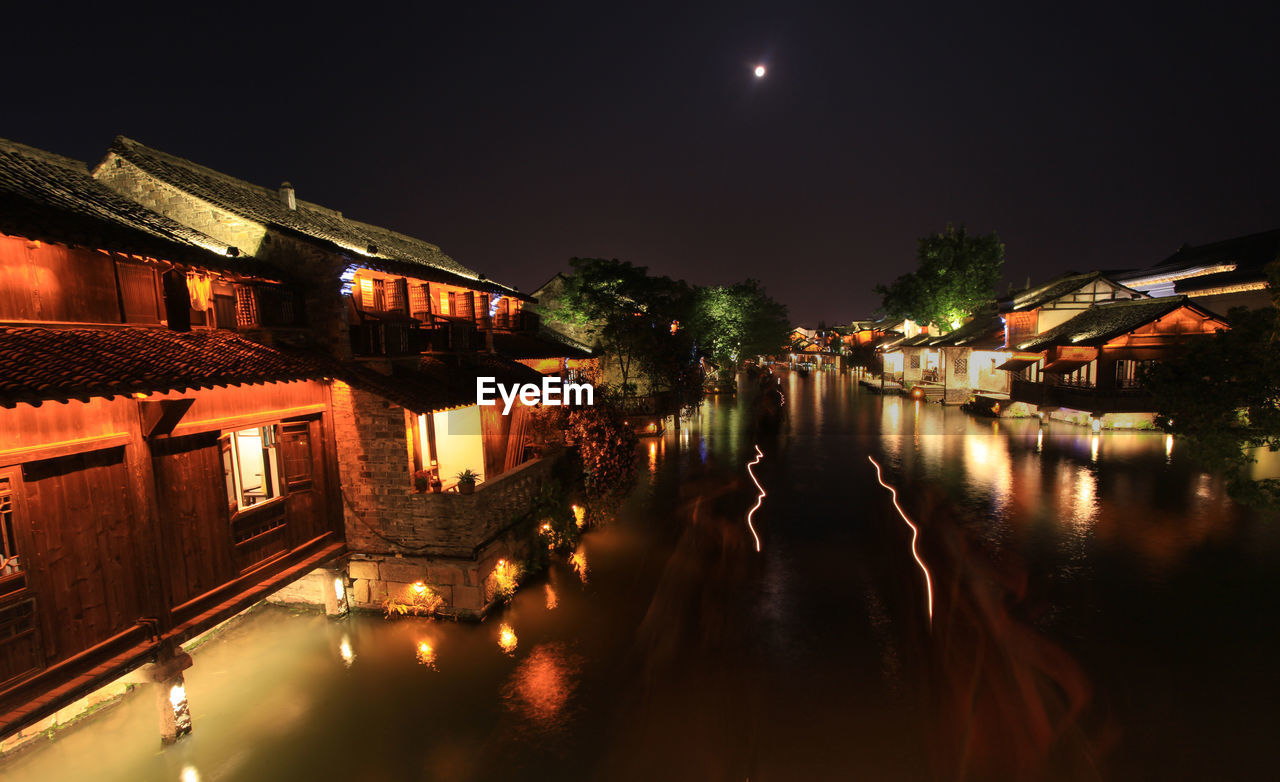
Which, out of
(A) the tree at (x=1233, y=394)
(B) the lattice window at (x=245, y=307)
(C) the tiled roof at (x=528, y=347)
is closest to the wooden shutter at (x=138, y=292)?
(B) the lattice window at (x=245, y=307)

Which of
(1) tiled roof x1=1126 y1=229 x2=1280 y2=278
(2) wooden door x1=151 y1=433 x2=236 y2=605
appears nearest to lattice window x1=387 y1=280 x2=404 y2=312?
(2) wooden door x1=151 y1=433 x2=236 y2=605

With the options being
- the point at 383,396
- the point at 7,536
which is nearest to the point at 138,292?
the point at 383,396

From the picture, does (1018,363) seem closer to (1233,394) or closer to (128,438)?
(1233,394)

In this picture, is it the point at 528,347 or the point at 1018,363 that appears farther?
the point at 1018,363

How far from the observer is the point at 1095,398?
27469 millimetres

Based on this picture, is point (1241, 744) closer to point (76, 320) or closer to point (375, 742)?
point (375, 742)

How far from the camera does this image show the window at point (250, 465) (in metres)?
10.1

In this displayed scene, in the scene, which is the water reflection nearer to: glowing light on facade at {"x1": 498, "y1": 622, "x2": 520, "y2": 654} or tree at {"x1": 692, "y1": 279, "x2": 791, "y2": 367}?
glowing light on facade at {"x1": 498, "y1": 622, "x2": 520, "y2": 654}

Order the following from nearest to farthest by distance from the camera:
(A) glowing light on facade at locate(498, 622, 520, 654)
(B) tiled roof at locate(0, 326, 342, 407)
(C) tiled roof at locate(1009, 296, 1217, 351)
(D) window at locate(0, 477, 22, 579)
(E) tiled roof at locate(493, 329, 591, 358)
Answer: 1. (B) tiled roof at locate(0, 326, 342, 407)
2. (D) window at locate(0, 477, 22, 579)
3. (A) glowing light on facade at locate(498, 622, 520, 654)
4. (E) tiled roof at locate(493, 329, 591, 358)
5. (C) tiled roof at locate(1009, 296, 1217, 351)

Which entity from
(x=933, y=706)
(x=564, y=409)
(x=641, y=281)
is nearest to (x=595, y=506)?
(x=564, y=409)

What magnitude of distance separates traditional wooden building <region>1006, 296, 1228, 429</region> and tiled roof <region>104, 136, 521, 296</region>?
29.5 metres

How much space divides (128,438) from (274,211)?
9115 millimetres

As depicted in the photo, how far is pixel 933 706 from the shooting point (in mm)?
8195

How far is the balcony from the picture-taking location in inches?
1061
